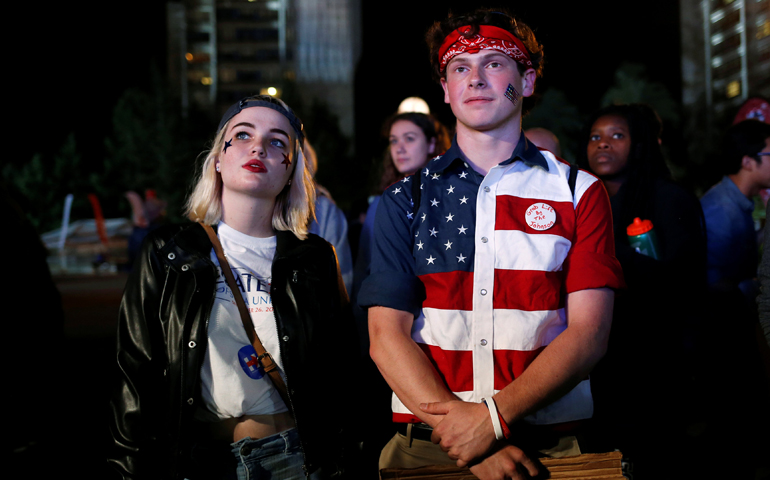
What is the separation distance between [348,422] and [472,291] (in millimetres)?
883

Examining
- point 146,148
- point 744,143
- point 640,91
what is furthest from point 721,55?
point 744,143

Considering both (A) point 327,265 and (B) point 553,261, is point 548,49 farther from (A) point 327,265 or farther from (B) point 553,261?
(A) point 327,265

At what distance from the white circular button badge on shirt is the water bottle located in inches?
49.3

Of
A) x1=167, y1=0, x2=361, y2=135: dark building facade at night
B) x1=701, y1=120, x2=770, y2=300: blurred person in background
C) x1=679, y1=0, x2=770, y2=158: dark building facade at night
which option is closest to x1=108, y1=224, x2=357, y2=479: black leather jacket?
x1=701, y1=120, x2=770, y2=300: blurred person in background

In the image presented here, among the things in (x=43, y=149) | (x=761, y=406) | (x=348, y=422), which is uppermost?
(x=43, y=149)

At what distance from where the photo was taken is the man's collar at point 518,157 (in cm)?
214

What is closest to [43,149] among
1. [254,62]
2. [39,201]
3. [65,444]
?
[39,201]

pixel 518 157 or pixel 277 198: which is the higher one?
pixel 518 157

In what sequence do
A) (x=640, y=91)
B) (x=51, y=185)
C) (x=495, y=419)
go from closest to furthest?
(x=495, y=419)
(x=640, y=91)
(x=51, y=185)

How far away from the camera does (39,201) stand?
43.7m

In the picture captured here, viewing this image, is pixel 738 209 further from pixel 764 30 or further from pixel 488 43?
pixel 764 30

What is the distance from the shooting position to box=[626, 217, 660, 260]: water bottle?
119 inches

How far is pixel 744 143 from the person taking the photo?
410 centimetres

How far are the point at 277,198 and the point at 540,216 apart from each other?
1.30 m
